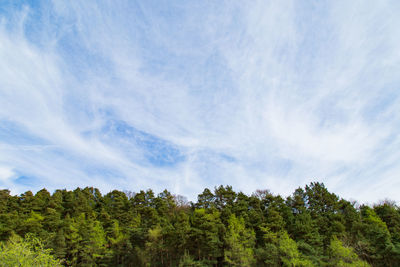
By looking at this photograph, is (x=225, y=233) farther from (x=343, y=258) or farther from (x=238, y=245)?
(x=343, y=258)

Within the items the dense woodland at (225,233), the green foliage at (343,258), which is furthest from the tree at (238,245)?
the green foliage at (343,258)

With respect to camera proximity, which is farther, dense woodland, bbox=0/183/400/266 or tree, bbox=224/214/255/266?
dense woodland, bbox=0/183/400/266

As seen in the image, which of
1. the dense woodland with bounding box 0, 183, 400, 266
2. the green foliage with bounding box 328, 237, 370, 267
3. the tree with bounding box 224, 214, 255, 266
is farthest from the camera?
the dense woodland with bounding box 0, 183, 400, 266

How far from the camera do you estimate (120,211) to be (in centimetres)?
5747

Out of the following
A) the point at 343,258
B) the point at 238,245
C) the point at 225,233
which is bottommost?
the point at 343,258

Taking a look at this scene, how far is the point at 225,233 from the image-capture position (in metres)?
44.4

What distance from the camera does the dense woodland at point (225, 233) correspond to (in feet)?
128

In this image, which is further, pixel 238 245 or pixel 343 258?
A: pixel 238 245

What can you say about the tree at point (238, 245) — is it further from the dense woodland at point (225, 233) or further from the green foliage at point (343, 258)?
the green foliage at point (343, 258)

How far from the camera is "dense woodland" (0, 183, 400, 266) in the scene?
38.9 m

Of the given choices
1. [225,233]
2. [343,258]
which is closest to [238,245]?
[225,233]

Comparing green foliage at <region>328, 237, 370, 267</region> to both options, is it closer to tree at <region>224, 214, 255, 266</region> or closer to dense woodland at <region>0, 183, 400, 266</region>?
dense woodland at <region>0, 183, 400, 266</region>

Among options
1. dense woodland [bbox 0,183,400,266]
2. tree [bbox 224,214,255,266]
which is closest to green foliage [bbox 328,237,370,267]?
dense woodland [bbox 0,183,400,266]

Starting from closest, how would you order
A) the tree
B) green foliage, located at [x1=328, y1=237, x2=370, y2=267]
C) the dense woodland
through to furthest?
green foliage, located at [x1=328, y1=237, x2=370, y2=267] < the tree < the dense woodland
